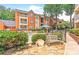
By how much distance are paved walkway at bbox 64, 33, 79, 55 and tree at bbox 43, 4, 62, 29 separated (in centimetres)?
33

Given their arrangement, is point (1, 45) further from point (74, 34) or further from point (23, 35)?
point (74, 34)

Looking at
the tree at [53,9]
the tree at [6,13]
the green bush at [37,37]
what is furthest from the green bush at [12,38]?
the tree at [53,9]

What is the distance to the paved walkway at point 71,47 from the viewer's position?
2555 millimetres

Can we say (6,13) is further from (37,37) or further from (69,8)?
(69,8)

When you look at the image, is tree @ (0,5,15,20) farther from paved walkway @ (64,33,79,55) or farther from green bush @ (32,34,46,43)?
paved walkway @ (64,33,79,55)

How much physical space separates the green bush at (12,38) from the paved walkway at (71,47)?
0.53m

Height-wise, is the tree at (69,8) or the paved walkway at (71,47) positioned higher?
the tree at (69,8)

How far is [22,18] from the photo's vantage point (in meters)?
2.61

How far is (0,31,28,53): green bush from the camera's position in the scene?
2.57 m

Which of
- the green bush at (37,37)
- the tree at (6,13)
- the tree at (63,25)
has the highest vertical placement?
the tree at (6,13)

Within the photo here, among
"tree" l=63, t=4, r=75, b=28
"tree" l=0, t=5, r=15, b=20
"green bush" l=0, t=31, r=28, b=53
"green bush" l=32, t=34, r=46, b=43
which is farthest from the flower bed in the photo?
"tree" l=0, t=5, r=15, b=20

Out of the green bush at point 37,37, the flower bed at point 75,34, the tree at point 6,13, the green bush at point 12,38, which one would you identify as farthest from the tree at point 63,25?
the tree at point 6,13

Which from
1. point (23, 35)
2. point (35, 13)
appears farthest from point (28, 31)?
point (35, 13)

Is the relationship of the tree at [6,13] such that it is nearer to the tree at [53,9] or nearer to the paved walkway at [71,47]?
the tree at [53,9]
